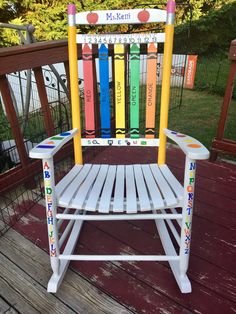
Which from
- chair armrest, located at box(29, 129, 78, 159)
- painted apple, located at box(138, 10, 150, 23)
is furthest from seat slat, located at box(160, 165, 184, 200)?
painted apple, located at box(138, 10, 150, 23)

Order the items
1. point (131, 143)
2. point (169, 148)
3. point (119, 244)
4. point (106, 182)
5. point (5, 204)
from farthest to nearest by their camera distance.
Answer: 1. point (169, 148)
2. point (5, 204)
3. point (131, 143)
4. point (119, 244)
5. point (106, 182)

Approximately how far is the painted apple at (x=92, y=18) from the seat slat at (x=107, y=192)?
734mm

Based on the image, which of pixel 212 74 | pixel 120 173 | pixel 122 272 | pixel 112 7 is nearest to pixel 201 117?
pixel 212 74

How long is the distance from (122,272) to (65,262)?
26 centimetres

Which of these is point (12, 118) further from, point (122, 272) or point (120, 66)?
point (122, 272)

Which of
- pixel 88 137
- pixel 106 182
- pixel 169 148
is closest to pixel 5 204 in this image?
pixel 88 137

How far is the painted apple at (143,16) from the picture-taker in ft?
4.80

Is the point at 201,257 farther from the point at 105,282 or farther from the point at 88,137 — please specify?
the point at 88,137

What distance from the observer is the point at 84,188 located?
127cm

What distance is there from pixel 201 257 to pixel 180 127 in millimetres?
2132

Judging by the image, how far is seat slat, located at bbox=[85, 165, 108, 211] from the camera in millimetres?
1145

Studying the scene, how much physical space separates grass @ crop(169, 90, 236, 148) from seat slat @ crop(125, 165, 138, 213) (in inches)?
63.0

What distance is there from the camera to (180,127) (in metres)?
3.37

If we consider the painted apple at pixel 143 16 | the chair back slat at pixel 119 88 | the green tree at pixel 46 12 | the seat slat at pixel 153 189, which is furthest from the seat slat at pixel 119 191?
the green tree at pixel 46 12
